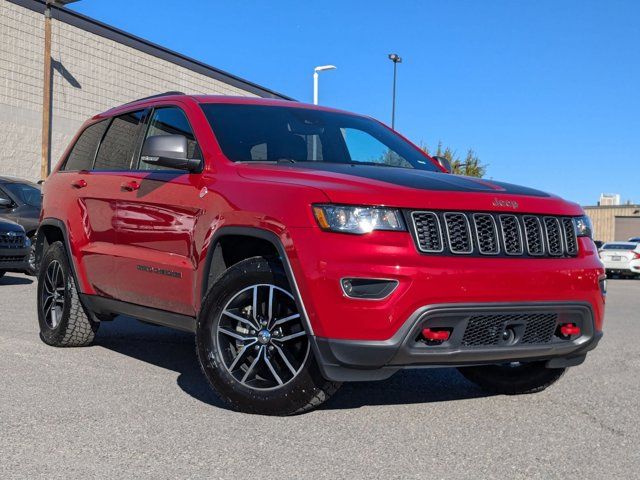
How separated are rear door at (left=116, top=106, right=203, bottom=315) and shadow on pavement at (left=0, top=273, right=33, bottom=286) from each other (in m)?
7.67

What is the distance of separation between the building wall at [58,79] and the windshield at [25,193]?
28.3 feet

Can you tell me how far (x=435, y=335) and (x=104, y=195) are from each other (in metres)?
2.82

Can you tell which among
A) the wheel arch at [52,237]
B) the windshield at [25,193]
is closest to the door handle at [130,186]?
the wheel arch at [52,237]

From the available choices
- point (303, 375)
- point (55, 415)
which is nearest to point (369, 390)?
point (303, 375)

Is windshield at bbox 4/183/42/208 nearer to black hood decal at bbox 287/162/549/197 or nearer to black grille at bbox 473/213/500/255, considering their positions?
black hood decal at bbox 287/162/549/197

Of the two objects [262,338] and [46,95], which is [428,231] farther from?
[46,95]

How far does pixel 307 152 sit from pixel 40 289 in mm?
2795

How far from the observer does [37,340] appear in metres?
6.64

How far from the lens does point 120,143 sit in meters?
6.03

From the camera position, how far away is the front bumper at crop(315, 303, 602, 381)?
377 cm

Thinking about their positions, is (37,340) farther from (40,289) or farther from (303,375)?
(303,375)

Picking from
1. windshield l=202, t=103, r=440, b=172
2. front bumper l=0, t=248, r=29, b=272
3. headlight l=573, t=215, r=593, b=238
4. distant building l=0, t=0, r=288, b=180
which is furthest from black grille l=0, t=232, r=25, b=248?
distant building l=0, t=0, r=288, b=180

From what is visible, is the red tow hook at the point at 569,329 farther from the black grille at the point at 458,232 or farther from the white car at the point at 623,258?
the white car at the point at 623,258

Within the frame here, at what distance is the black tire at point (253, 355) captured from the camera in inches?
158
